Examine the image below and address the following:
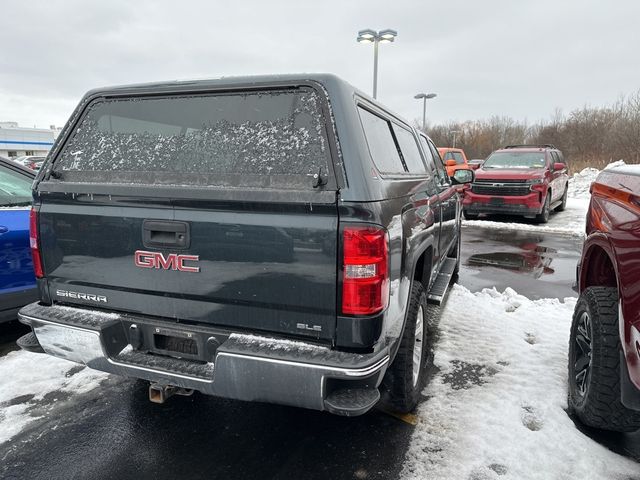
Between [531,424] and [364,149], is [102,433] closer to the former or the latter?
[364,149]

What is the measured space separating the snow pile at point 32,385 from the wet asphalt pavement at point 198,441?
0.10 m

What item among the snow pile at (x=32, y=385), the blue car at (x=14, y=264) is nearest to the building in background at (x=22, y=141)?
the blue car at (x=14, y=264)

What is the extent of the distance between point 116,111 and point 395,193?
5.58 ft

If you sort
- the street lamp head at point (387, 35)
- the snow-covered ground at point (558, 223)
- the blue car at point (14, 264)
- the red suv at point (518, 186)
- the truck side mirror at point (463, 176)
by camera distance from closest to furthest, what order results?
1. the blue car at point (14, 264)
2. the truck side mirror at point (463, 176)
3. the snow-covered ground at point (558, 223)
4. the red suv at point (518, 186)
5. the street lamp head at point (387, 35)

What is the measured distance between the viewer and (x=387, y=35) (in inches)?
548

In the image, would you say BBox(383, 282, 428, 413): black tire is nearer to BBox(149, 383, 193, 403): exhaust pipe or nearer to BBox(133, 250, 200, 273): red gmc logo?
BBox(149, 383, 193, 403): exhaust pipe

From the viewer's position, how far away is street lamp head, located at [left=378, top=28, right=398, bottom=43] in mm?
13898

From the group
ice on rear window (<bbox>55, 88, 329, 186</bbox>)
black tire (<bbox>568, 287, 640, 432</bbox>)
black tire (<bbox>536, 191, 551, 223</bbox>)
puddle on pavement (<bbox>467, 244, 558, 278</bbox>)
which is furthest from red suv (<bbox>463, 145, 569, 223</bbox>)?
ice on rear window (<bbox>55, 88, 329, 186</bbox>)

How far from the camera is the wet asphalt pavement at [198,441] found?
244 centimetres

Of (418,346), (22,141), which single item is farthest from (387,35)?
(22,141)

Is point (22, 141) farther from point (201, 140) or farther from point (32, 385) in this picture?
point (201, 140)

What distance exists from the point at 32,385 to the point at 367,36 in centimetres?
1360

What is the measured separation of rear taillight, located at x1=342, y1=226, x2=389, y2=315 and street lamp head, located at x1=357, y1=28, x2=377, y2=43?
13615 mm

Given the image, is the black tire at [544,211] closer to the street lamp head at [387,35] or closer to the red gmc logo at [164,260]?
the street lamp head at [387,35]
